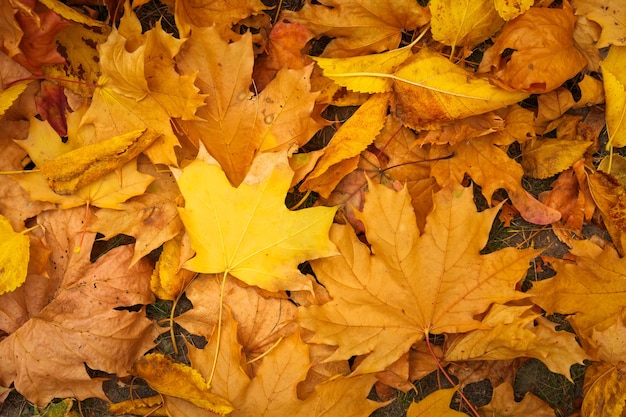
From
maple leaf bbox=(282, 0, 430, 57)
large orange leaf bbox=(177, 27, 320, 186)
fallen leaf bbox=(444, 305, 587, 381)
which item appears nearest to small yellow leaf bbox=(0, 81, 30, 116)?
large orange leaf bbox=(177, 27, 320, 186)

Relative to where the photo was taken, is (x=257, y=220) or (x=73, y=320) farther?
(x=73, y=320)

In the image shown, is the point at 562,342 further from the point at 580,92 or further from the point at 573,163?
the point at 580,92

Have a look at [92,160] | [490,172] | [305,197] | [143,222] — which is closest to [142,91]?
[92,160]

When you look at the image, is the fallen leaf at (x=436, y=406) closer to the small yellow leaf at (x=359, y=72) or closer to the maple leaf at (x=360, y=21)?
the small yellow leaf at (x=359, y=72)

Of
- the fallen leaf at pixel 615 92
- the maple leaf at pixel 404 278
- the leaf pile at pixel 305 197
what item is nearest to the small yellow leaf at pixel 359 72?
the leaf pile at pixel 305 197

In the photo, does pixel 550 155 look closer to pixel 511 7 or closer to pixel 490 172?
pixel 490 172

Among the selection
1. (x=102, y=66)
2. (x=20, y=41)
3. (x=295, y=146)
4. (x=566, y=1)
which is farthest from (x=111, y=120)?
(x=566, y=1)

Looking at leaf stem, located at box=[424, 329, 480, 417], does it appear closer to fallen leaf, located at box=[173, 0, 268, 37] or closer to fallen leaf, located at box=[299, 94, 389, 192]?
fallen leaf, located at box=[299, 94, 389, 192]

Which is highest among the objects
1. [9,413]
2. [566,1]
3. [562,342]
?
[566,1]
